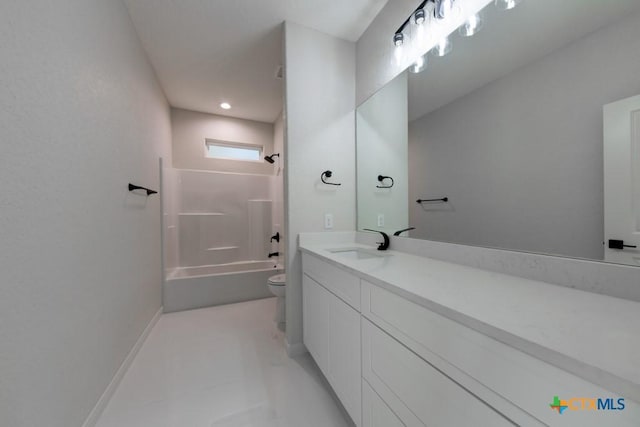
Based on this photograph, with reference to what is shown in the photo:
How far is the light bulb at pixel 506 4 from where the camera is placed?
945 millimetres

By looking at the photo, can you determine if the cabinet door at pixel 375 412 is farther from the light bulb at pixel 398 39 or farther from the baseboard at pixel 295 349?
the light bulb at pixel 398 39

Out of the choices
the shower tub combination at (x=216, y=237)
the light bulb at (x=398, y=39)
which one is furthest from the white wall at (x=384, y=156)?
the shower tub combination at (x=216, y=237)

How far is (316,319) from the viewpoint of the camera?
148 cm

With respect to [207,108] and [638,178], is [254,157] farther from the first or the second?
[638,178]

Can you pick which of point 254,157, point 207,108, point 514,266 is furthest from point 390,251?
point 207,108

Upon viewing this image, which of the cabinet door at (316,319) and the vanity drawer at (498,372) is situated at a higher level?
the vanity drawer at (498,372)

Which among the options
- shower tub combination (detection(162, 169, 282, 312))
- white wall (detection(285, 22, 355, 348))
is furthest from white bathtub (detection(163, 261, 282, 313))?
white wall (detection(285, 22, 355, 348))

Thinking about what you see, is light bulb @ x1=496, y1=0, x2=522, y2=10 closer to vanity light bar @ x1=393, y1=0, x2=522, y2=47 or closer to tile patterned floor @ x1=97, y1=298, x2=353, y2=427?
vanity light bar @ x1=393, y1=0, x2=522, y2=47

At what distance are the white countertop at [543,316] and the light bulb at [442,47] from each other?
3.90 ft

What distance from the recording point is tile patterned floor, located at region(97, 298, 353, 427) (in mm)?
1219

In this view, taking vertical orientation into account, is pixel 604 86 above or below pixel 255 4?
below

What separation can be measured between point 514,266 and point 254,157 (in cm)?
369

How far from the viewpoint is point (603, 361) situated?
38 centimetres

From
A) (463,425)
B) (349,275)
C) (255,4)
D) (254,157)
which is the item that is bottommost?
(463,425)
